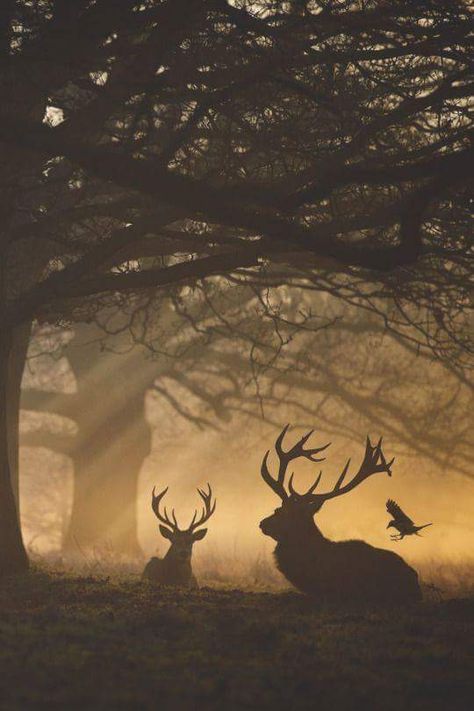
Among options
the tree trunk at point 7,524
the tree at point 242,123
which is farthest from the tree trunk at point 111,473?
the tree at point 242,123

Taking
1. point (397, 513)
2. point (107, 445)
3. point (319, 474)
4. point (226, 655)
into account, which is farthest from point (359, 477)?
point (107, 445)

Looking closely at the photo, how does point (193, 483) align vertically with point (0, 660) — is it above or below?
above

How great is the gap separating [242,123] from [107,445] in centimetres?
1532

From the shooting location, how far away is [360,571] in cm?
980

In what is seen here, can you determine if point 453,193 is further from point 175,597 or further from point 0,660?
point 0,660

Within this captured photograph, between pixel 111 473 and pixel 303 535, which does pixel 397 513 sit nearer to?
pixel 303 535

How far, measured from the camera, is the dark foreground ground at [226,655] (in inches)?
205

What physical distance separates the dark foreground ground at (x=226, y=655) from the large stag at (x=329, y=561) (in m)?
0.87

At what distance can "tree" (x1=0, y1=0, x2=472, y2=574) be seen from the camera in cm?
663

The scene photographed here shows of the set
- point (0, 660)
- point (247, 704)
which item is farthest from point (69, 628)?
point (247, 704)

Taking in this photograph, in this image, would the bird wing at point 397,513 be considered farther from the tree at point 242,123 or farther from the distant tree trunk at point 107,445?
the distant tree trunk at point 107,445

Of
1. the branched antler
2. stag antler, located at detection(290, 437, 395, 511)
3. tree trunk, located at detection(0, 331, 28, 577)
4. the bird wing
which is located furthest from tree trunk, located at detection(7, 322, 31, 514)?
the bird wing

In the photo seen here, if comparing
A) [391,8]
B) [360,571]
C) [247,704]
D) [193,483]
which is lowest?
[247,704]

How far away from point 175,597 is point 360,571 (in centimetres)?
195
